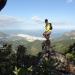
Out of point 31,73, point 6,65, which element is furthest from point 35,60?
point 31,73

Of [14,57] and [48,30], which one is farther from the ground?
[48,30]

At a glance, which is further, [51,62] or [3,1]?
[51,62]

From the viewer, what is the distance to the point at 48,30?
2020 centimetres

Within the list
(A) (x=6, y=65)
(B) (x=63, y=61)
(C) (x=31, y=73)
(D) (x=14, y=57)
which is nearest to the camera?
(C) (x=31, y=73)

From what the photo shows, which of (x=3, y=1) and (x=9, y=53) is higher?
(x=3, y=1)

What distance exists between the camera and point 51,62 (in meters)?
14.3

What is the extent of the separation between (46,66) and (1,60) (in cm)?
301

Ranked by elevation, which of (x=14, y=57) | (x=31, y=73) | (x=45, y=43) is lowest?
(x=31, y=73)

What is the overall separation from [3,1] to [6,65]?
633 cm

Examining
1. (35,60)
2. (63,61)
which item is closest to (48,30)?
(63,61)

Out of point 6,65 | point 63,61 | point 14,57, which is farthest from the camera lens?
point 63,61

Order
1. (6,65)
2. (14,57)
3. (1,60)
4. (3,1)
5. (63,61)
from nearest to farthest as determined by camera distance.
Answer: (3,1) → (6,65) → (1,60) → (14,57) → (63,61)

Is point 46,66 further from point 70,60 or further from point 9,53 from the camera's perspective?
point 70,60

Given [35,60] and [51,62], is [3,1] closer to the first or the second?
[51,62]
